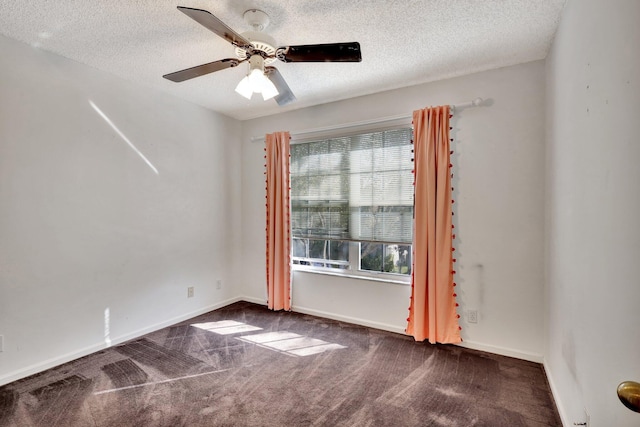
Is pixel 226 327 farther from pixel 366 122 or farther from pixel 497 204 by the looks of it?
pixel 497 204

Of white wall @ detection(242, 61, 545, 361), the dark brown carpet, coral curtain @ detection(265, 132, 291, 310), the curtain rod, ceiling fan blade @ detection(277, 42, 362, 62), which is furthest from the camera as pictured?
coral curtain @ detection(265, 132, 291, 310)

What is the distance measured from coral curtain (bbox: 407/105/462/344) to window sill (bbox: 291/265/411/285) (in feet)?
0.76

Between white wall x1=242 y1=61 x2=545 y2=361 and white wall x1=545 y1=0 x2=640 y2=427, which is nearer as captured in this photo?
white wall x1=545 y1=0 x2=640 y2=427

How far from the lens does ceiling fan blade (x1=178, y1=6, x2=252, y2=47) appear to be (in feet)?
4.70

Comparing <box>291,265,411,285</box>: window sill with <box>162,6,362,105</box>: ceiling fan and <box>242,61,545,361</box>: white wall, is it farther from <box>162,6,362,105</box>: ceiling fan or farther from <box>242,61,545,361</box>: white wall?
<box>162,6,362,105</box>: ceiling fan

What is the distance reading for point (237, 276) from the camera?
13.8ft

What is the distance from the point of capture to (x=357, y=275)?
337 cm

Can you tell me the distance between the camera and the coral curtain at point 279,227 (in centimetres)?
371

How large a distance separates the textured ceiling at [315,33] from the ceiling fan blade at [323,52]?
28cm

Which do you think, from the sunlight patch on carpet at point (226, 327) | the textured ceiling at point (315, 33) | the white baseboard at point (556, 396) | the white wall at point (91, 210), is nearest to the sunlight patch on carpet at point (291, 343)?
the sunlight patch on carpet at point (226, 327)

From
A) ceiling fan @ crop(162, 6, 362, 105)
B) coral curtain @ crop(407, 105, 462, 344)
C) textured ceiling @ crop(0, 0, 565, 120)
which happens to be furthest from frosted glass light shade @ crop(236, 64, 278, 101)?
coral curtain @ crop(407, 105, 462, 344)

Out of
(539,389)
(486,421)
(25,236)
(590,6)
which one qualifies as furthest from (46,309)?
(590,6)

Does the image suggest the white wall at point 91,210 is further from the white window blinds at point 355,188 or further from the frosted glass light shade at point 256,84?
the frosted glass light shade at point 256,84

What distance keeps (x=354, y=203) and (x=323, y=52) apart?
1795 millimetres
